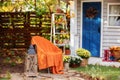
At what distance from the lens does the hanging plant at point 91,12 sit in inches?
614

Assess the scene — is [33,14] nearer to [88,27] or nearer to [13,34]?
[13,34]

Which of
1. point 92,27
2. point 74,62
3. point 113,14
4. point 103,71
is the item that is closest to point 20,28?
point 92,27

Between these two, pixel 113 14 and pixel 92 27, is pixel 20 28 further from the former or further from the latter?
pixel 113 14

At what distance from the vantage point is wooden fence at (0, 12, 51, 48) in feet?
55.2

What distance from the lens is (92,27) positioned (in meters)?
15.7

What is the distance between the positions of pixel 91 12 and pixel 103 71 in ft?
12.3

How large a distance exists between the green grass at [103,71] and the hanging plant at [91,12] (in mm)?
2647

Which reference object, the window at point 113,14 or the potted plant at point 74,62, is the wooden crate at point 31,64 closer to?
the potted plant at point 74,62

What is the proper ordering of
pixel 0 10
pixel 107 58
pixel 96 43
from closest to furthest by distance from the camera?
1. pixel 107 58
2. pixel 96 43
3. pixel 0 10

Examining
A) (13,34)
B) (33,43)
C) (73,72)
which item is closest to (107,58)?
(73,72)

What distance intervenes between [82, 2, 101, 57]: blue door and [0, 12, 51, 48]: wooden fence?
5.57 feet

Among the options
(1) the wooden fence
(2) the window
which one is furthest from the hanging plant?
(1) the wooden fence

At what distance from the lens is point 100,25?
50.5 ft

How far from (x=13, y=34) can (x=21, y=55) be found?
1039mm
